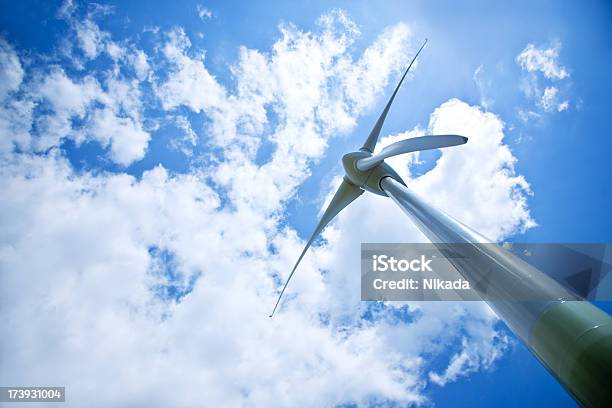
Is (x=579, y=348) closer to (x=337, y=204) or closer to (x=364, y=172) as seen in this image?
(x=364, y=172)

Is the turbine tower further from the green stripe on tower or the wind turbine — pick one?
the wind turbine

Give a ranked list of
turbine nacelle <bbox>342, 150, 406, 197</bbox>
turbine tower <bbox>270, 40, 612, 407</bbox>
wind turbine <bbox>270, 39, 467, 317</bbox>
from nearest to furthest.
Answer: turbine tower <bbox>270, 40, 612, 407</bbox> → wind turbine <bbox>270, 39, 467, 317</bbox> → turbine nacelle <bbox>342, 150, 406, 197</bbox>

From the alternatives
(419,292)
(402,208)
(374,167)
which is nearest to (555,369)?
(419,292)

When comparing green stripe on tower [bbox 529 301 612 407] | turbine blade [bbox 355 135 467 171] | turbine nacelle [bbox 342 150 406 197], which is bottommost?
green stripe on tower [bbox 529 301 612 407]

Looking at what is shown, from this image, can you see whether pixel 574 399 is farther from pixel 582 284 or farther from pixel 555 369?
pixel 582 284

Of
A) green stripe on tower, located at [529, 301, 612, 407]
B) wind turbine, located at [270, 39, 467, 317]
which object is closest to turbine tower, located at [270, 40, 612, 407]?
green stripe on tower, located at [529, 301, 612, 407]

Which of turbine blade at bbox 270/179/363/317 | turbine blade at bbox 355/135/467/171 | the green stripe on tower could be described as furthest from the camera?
turbine blade at bbox 270/179/363/317

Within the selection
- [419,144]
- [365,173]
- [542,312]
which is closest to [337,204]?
[365,173]

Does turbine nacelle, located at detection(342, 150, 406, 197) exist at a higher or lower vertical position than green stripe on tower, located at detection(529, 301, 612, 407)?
higher

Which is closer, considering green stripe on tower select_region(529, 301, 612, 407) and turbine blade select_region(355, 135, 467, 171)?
green stripe on tower select_region(529, 301, 612, 407)
